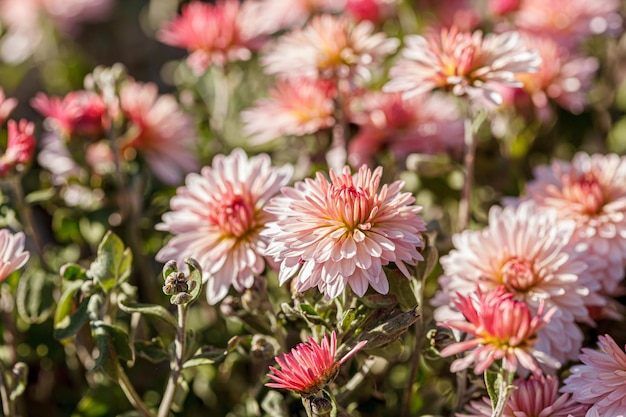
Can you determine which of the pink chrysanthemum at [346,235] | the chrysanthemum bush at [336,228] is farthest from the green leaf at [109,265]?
the pink chrysanthemum at [346,235]

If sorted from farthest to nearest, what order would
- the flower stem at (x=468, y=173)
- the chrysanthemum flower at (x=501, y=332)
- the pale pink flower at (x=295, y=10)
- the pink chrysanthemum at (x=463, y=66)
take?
the pale pink flower at (x=295, y=10), the flower stem at (x=468, y=173), the pink chrysanthemum at (x=463, y=66), the chrysanthemum flower at (x=501, y=332)

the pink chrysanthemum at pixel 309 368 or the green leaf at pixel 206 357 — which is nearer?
the pink chrysanthemum at pixel 309 368

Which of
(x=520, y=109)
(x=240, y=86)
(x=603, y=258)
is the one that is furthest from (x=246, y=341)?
(x=240, y=86)

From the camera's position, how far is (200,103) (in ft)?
4.96

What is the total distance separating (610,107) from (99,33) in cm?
140

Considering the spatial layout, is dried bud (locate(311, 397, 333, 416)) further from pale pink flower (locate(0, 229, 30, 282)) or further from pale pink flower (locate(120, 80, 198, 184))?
pale pink flower (locate(120, 80, 198, 184))

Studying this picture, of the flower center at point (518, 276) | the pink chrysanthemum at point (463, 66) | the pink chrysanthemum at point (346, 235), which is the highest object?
the pink chrysanthemum at point (463, 66)

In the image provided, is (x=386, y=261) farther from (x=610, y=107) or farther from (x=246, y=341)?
(x=610, y=107)

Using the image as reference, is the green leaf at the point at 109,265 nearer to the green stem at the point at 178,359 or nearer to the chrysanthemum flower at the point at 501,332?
the green stem at the point at 178,359

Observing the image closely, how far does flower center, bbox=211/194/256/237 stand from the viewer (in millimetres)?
926

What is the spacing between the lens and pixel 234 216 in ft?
3.05

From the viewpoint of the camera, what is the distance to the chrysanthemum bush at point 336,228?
0.82 metres

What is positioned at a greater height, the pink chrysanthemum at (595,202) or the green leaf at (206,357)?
the pink chrysanthemum at (595,202)

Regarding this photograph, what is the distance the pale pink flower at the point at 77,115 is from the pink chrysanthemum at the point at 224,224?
282 millimetres
